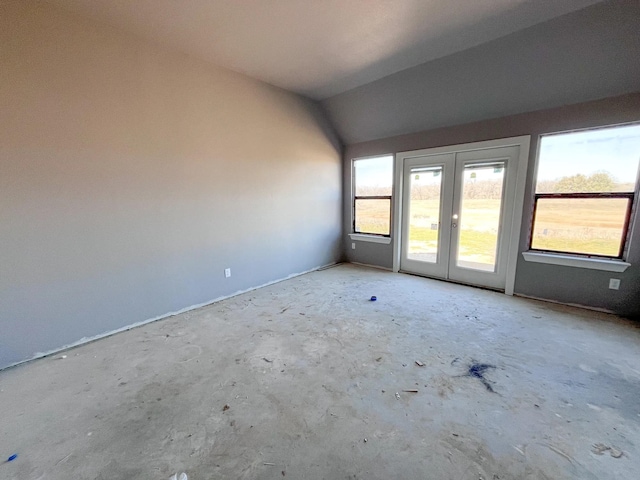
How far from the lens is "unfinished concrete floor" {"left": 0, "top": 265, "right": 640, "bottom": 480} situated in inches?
51.9

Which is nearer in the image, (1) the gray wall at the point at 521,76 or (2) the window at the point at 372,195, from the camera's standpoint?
(1) the gray wall at the point at 521,76

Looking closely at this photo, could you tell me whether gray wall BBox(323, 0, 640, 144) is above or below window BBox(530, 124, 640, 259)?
above

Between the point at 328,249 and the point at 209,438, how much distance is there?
3.75 meters

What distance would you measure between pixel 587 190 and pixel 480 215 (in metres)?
1.08

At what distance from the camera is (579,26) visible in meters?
2.32

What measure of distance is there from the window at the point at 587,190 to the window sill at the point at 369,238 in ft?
6.81

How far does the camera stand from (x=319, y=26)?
7.97ft

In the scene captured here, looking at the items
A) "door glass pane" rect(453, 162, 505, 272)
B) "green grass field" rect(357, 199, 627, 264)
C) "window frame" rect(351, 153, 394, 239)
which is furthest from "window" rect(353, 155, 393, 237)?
"door glass pane" rect(453, 162, 505, 272)

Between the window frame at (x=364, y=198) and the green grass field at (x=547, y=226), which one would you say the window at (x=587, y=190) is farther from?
the window frame at (x=364, y=198)

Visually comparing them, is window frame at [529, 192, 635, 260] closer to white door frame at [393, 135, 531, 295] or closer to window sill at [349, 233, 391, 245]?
white door frame at [393, 135, 531, 295]

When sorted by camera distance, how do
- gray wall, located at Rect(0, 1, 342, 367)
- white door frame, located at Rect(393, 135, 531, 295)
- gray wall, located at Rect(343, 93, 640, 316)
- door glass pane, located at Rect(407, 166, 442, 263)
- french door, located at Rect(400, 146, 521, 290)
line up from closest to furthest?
gray wall, located at Rect(0, 1, 342, 367) < gray wall, located at Rect(343, 93, 640, 316) < white door frame, located at Rect(393, 135, 531, 295) < french door, located at Rect(400, 146, 521, 290) < door glass pane, located at Rect(407, 166, 442, 263)

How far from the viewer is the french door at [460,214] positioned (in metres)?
3.50

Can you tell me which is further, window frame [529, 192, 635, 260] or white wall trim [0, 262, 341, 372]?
window frame [529, 192, 635, 260]

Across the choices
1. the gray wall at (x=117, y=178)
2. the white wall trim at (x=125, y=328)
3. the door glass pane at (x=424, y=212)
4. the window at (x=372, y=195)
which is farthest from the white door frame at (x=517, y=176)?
the white wall trim at (x=125, y=328)
